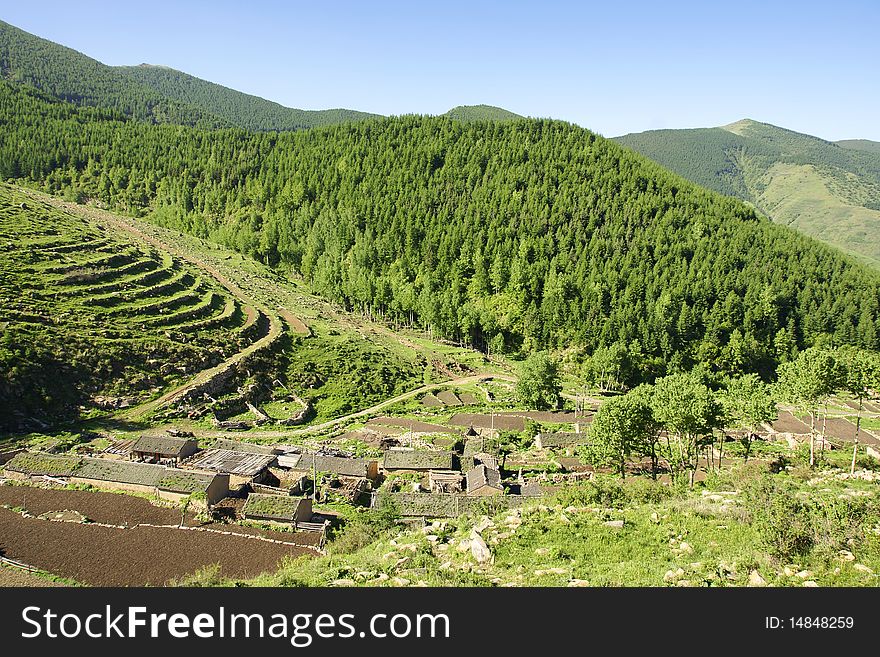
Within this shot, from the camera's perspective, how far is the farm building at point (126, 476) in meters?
44.8

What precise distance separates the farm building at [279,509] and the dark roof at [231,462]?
261 inches

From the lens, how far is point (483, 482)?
47719 mm

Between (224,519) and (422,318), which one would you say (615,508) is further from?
(422,318)

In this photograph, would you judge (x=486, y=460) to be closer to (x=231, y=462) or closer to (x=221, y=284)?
(x=231, y=462)

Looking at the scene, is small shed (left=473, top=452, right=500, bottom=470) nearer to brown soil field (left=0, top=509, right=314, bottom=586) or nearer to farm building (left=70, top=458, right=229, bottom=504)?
brown soil field (left=0, top=509, right=314, bottom=586)

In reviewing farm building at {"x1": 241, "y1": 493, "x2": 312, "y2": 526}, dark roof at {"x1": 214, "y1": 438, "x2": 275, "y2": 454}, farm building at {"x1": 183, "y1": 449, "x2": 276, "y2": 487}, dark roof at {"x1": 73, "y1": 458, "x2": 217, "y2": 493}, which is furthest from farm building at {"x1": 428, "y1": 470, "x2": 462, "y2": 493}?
dark roof at {"x1": 73, "y1": 458, "x2": 217, "y2": 493}

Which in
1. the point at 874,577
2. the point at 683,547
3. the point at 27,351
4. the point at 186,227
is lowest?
the point at 27,351

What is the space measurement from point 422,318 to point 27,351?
75229mm

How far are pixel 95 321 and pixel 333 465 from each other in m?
50.8

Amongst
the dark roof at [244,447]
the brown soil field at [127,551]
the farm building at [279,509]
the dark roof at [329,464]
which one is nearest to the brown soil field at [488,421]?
the dark roof at [329,464]

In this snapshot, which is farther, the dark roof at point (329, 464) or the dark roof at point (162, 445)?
the dark roof at point (162, 445)

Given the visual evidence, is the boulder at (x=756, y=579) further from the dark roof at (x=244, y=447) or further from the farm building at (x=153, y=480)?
the dark roof at (x=244, y=447)

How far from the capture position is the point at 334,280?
140125 millimetres

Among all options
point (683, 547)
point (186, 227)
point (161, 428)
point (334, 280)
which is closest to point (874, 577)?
point (683, 547)
